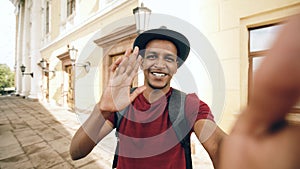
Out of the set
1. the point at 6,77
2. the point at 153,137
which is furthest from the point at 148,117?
the point at 6,77

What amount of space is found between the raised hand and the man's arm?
46cm

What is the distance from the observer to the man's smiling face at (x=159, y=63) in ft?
3.71

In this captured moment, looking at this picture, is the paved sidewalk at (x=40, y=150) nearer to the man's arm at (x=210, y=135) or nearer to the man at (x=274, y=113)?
the man's arm at (x=210, y=135)

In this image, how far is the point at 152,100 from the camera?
3.80 feet

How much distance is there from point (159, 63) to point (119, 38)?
4.06 meters

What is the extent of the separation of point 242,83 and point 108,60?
4199 millimetres

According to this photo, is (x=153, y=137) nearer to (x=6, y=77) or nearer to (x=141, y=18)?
(x=141, y=18)

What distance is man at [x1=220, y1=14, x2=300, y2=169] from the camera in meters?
0.20

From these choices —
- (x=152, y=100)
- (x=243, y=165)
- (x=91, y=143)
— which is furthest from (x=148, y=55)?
(x=243, y=165)

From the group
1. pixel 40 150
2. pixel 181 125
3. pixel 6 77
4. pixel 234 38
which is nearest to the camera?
pixel 181 125

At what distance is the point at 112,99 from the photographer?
2.98 ft

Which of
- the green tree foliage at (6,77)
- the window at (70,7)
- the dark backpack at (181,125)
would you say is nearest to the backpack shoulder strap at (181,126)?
the dark backpack at (181,125)

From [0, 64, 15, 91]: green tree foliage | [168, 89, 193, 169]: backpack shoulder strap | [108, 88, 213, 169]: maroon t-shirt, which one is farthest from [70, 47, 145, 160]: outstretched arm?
[0, 64, 15, 91]: green tree foliage

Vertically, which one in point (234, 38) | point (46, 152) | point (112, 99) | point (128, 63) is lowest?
point (46, 152)
